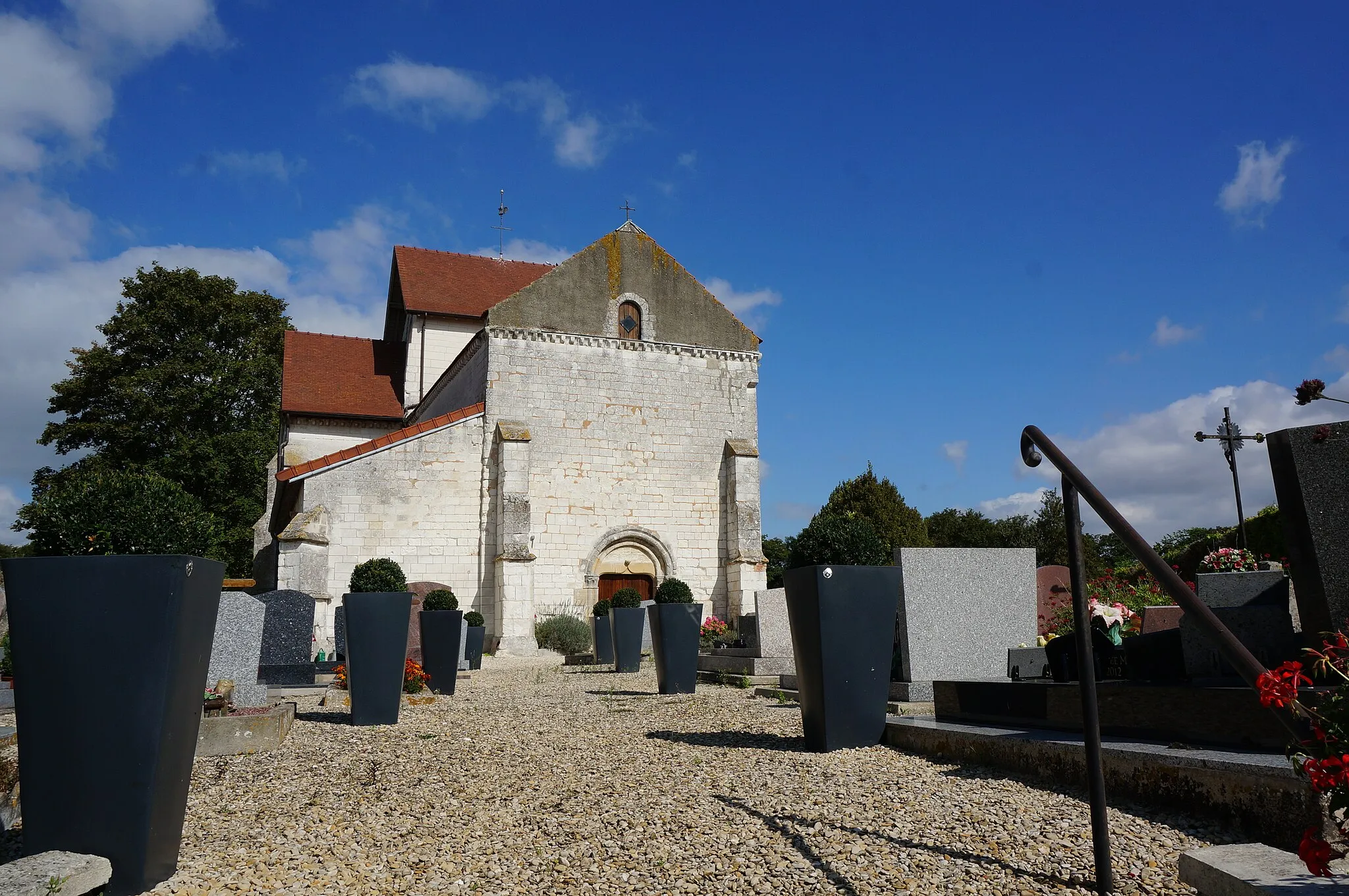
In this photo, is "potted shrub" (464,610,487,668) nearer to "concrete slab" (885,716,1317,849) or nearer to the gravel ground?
the gravel ground

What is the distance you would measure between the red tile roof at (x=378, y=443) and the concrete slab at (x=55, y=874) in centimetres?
1736

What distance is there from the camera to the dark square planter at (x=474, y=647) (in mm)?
17109

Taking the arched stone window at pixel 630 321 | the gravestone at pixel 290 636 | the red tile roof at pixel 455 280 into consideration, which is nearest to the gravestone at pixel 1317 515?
the gravestone at pixel 290 636

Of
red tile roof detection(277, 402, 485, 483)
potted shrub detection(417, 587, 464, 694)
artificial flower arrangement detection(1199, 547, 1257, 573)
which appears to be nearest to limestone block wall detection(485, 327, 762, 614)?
red tile roof detection(277, 402, 485, 483)

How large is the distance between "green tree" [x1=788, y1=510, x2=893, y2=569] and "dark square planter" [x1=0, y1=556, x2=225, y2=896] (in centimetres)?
682

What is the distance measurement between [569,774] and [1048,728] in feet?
9.02

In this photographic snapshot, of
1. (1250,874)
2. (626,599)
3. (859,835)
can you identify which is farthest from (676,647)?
(1250,874)

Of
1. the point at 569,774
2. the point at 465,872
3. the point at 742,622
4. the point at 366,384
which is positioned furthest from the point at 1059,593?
the point at 366,384

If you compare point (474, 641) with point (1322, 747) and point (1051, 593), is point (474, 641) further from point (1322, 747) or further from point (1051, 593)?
point (1322, 747)

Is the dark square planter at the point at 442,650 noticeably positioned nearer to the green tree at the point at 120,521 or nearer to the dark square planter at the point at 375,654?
the green tree at the point at 120,521

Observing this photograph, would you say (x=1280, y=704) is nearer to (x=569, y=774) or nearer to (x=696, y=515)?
(x=569, y=774)

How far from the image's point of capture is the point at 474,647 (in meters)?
17.4

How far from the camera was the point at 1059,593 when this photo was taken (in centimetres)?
1362

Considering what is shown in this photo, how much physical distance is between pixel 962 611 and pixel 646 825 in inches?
218
